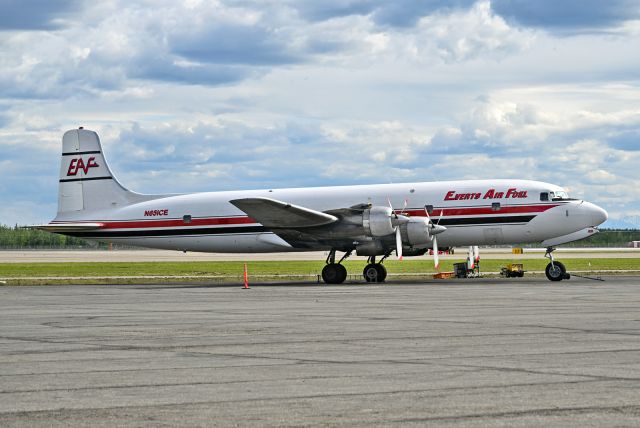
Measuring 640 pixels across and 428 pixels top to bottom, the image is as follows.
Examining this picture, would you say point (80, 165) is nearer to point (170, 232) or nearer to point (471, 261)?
point (170, 232)

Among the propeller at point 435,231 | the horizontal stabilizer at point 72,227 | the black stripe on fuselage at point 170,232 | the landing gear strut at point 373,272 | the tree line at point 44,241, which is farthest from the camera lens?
the tree line at point 44,241

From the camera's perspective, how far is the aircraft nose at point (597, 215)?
125 feet

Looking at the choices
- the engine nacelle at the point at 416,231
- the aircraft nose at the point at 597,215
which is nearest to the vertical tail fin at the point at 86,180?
the engine nacelle at the point at 416,231

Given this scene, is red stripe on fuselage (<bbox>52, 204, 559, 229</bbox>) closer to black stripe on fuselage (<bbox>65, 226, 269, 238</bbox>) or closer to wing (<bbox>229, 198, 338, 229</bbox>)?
black stripe on fuselage (<bbox>65, 226, 269, 238</bbox>)

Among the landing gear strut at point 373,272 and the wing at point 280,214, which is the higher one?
the wing at point 280,214

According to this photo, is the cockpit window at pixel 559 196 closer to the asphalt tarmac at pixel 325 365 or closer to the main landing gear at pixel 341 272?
the main landing gear at pixel 341 272

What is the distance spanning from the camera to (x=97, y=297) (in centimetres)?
3044

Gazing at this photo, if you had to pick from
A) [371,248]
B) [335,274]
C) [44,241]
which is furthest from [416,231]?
[44,241]

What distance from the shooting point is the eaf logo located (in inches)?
1822

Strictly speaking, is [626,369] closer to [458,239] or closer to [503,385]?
[503,385]

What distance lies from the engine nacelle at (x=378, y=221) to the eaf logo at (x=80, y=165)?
15524 mm

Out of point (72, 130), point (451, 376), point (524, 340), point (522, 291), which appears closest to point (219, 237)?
point (72, 130)

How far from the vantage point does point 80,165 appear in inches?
1827

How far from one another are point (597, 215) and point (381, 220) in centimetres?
874
